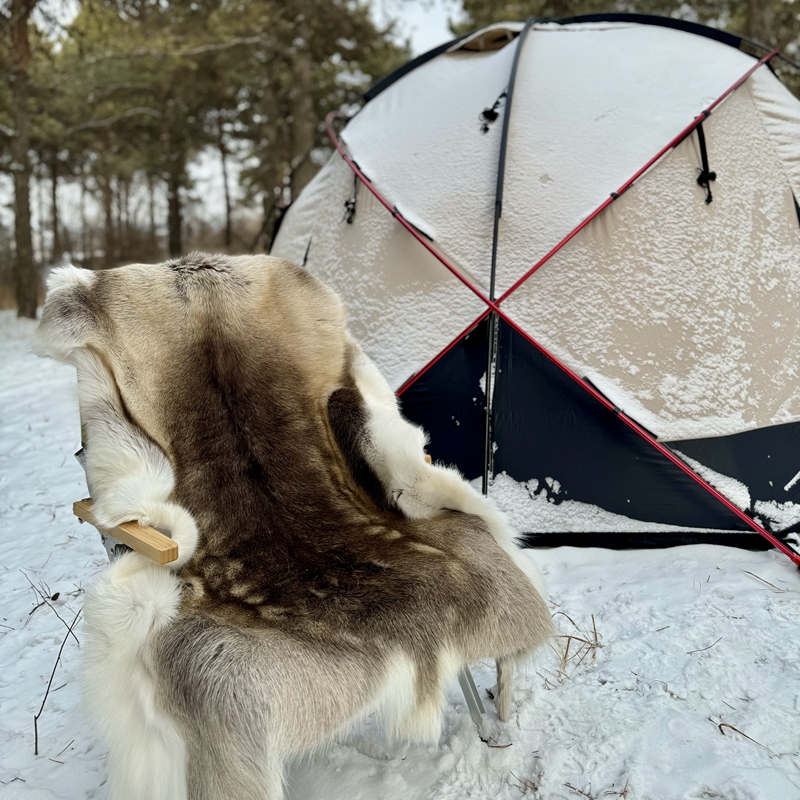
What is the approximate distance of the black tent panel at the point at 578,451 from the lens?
2.38 m

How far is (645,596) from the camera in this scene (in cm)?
215

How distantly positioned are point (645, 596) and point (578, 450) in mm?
586

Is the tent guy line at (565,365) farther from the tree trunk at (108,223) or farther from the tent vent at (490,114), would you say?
the tree trunk at (108,223)

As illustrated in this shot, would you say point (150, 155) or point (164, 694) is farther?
point (150, 155)

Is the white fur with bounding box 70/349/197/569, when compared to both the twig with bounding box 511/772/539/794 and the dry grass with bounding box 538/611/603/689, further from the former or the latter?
the dry grass with bounding box 538/611/603/689

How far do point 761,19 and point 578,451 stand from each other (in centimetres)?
599

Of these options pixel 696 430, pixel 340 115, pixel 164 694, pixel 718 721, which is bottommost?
pixel 718 721

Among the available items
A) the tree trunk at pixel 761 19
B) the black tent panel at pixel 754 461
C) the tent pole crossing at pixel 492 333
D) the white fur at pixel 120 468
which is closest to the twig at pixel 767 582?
the black tent panel at pixel 754 461

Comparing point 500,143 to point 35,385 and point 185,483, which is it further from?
point 35,385

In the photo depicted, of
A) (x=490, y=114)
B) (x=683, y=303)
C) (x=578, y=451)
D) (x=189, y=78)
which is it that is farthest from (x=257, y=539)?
(x=189, y=78)

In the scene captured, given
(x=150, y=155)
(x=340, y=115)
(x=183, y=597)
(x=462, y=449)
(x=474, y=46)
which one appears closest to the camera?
(x=183, y=597)

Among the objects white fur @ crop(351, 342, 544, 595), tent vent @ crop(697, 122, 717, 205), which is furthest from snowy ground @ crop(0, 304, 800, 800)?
tent vent @ crop(697, 122, 717, 205)

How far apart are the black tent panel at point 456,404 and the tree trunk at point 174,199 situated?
11360 mm

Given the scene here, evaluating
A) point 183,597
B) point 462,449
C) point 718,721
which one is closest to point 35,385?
point 462,449
